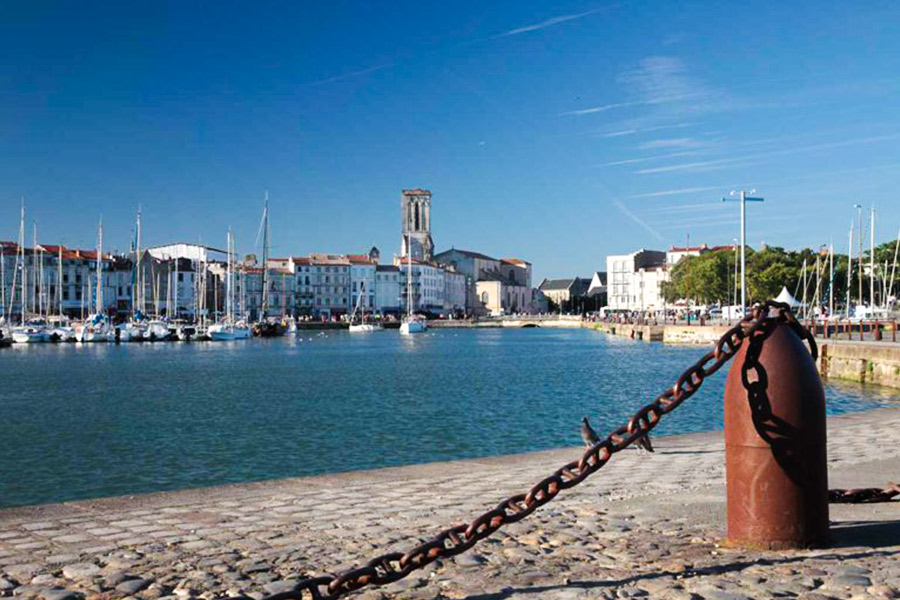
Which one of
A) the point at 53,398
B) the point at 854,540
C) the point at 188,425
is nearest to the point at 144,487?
the point at 188,425

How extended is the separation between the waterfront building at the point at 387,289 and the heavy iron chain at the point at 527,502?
7138 inches

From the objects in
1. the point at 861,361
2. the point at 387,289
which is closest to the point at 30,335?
the point at 861,361

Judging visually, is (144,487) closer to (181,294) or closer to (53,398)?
(53,398)

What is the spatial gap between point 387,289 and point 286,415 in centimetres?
15952

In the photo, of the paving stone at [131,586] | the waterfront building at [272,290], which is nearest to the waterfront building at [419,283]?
the waterfront building at [272,290]

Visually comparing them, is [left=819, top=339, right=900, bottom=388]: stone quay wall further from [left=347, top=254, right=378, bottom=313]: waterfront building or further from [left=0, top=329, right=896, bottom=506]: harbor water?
[left=347, top=254, right=378, bottom=313]: waterfront building

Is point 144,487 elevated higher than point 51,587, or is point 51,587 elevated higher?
point 51,587

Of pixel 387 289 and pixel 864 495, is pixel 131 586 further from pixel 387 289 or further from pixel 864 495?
pixel 387 289

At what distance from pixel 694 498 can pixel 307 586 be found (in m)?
5.03

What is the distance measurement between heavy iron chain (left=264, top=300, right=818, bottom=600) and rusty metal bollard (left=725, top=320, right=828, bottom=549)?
0.49ft

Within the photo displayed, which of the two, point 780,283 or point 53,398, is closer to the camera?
point 53,398

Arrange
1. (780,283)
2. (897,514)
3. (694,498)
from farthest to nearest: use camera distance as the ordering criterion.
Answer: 1. (780,283)
2. (694,498)
3. (897,514)

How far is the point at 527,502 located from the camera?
240 inches

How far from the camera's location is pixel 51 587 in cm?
656
